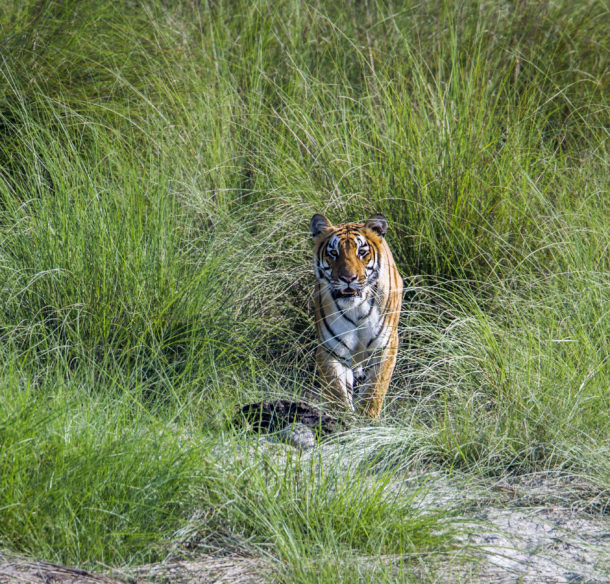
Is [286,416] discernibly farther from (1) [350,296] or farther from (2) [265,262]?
(2) [265,262]

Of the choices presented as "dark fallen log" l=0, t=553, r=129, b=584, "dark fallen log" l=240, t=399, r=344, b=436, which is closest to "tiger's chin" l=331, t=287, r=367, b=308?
"dark fallen log" l=240, t=399, r=344, b=436

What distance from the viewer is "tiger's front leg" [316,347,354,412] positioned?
3.91 metres

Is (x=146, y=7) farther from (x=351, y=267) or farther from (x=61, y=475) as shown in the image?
(x=61, y=475)

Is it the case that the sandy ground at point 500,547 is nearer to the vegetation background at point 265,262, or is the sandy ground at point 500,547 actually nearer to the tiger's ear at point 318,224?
the vegetation background at point 265,262

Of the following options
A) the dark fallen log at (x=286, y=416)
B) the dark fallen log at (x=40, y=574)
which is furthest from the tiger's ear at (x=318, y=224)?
the dark fallen log at (x=40, y=574)

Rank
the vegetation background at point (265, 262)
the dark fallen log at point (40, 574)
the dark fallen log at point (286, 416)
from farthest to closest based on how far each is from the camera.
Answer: the dark fallen log at point (286, 416) < the vegetation background at point (265, 262) < the dark fallen log at point (40, 574)

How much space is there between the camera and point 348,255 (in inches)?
151

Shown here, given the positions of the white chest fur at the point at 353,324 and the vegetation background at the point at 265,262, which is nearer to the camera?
the vegetation background at the point at 265,262

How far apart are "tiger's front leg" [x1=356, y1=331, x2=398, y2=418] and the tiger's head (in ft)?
0.90

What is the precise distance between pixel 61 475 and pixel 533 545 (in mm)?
1468

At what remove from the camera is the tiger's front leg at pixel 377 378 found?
3.87 meters

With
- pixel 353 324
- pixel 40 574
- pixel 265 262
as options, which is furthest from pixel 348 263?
pixel 40 574

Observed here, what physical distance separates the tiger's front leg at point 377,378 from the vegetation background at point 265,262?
0.37 ft

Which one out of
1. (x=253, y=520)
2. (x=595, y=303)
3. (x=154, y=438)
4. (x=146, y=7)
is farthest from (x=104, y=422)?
(x=146, y=7)
